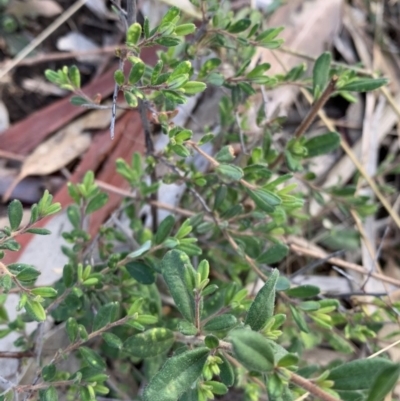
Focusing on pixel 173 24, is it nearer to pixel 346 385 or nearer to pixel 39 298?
pixel 39 298

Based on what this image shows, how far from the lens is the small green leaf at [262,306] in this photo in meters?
0.97

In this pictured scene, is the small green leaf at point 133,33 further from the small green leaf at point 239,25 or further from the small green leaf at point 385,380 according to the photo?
the small green leaf at point 385,380

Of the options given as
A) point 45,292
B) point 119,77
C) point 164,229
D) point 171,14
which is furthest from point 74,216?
point 171,14

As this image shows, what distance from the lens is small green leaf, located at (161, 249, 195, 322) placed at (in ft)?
3.48

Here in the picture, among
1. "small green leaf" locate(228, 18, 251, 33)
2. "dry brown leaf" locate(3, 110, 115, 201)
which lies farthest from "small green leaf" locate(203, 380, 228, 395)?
"dry brown leaf" locate(3, 110, 115, 201)

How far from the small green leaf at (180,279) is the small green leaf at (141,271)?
0.67 feet

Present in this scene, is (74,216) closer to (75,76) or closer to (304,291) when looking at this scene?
(75,76)

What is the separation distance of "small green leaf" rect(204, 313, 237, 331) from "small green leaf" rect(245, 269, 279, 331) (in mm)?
66

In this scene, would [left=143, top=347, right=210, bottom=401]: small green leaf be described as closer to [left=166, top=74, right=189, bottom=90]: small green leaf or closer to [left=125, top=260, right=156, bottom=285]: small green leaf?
[left=125, top=260, right=156, bottom=285]: small green leaf

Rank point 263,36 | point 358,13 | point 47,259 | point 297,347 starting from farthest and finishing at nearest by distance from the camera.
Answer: point 358,13
point 47,259
point 297,347
point 263,36

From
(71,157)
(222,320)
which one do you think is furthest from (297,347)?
(71,157)

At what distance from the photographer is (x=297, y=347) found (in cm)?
156

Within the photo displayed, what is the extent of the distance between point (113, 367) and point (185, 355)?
913mm

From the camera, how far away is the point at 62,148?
6.97 feet
